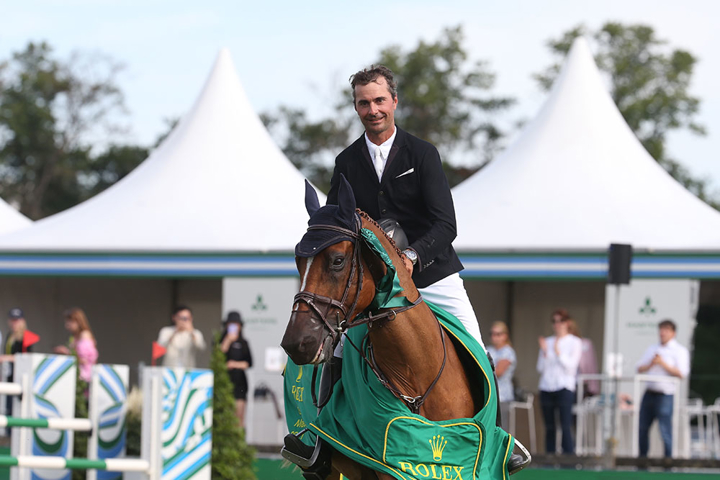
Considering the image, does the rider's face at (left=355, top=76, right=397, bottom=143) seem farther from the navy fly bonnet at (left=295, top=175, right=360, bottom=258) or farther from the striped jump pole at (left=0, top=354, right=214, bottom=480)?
the striped jump pole at (left=0, top=354, right=214, bottom=480)

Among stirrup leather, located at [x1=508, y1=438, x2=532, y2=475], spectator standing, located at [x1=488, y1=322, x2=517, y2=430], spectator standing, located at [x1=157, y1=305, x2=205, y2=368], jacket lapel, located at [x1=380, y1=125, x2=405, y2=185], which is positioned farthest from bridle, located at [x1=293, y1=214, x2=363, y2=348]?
Result: spectator standing, located at [x1=157, y1=305, x2=205, y2=368]

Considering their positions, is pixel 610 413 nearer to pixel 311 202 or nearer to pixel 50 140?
pixel 311 202

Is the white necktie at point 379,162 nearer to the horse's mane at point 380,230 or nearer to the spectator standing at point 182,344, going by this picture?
the horse's mane at point 380,230

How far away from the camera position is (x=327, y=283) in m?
3.56

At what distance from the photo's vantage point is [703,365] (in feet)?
71.4

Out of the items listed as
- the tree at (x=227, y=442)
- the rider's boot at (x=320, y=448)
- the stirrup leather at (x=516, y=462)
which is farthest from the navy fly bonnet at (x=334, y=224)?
the tree at (x=227, y=442)

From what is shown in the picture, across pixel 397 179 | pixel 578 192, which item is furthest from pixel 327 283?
pixel 578 192

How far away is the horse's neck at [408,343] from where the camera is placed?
3.89 metres

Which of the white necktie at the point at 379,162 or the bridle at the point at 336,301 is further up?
the white necktie at the point at 379,162

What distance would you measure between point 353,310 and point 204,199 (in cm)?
1155

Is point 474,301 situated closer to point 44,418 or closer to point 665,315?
point 665,315

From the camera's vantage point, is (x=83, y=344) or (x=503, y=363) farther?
(x=83, y=344)

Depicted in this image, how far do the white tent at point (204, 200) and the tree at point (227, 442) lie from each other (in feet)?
16.5

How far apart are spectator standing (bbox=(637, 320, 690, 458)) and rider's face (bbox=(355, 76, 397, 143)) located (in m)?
7.59
